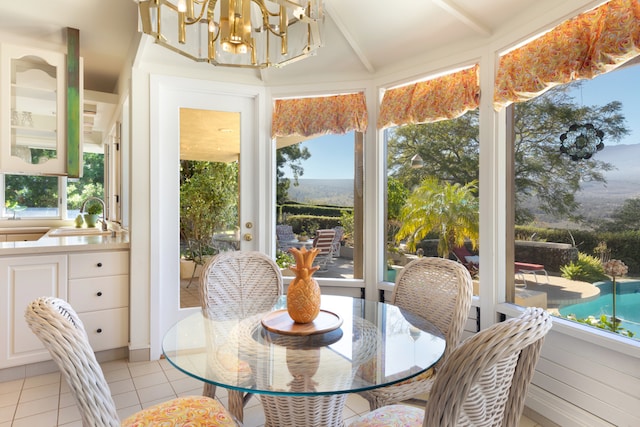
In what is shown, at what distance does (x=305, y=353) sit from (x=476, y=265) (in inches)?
67.9

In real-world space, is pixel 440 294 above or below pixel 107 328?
above

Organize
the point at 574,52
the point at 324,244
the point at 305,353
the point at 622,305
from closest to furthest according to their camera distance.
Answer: the point at 305,353
the point at 574,52
the point at 622,305
the point at 324,244

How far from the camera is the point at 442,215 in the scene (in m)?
2.78

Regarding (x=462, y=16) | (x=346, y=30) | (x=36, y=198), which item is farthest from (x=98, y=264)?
(x=462, y=16)

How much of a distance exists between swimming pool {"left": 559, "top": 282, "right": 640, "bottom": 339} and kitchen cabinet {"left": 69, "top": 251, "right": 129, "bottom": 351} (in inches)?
124

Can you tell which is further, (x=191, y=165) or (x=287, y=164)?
(x=287, y=164)

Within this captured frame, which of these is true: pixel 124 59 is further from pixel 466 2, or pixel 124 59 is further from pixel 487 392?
pixel 487 392

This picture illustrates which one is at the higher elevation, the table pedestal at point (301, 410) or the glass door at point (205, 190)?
the glass door at point (205, 190)

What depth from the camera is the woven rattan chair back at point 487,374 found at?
843 millimetres

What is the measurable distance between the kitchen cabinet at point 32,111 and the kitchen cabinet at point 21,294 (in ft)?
2.56

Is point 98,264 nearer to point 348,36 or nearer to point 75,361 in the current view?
point 75,361

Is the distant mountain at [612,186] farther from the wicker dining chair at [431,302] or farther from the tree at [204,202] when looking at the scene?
the tree at [204,202]

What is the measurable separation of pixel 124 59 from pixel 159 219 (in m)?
1.68

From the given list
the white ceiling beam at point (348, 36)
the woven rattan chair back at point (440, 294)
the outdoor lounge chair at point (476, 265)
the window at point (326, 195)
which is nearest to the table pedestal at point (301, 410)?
the woven rattan chair back at point (440, 294)
